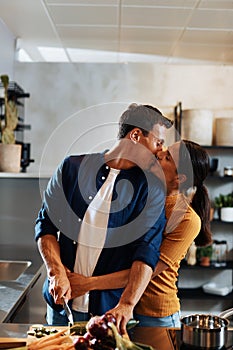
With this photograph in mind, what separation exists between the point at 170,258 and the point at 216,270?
2.76m

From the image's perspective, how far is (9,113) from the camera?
10.4 ft

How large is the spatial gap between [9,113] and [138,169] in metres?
1.47

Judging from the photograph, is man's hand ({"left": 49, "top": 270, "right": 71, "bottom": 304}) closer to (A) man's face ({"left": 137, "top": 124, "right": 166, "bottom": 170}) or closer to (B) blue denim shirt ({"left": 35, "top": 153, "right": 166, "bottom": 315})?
(B) blue denim shirt ({"left": 35, "top": 153, "right": 166, "bottom": 315})

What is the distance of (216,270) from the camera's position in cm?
458

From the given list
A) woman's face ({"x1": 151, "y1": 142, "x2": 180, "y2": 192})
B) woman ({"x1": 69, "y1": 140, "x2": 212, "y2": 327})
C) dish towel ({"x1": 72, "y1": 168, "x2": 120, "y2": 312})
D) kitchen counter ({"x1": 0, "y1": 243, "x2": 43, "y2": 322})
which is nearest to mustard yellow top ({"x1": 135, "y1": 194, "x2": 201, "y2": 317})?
woman ({"x1": 69, "y1": 140, "x2": 212, "y2": 327})

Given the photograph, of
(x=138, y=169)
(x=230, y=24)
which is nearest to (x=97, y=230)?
(x=138, y=169)

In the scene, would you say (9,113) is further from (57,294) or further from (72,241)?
(57,294)

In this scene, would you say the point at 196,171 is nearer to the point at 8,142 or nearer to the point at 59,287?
the point at 59,287

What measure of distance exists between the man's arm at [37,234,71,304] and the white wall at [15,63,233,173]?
8.24 feet

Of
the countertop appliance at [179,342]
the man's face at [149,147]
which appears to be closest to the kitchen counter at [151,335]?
the countertop appliance at [179,342]

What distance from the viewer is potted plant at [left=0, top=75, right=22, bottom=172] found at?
3098 mm

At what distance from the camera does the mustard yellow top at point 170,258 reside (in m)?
1.94

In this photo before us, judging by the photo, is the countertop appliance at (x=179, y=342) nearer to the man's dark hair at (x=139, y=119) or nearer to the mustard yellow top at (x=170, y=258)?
the mustard yellow top at (x=170, y=258)

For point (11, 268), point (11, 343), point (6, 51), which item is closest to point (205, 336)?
point (11, 343)
